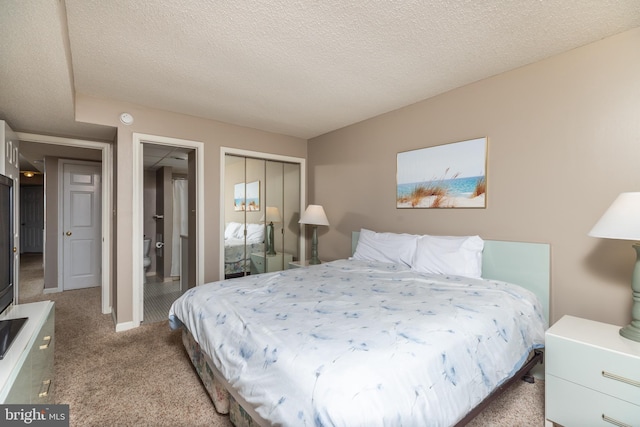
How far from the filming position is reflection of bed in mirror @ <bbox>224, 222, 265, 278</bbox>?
393 cm

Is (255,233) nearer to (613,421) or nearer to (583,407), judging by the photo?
(583,407)

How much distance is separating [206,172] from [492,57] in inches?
123

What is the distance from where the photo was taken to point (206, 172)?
11.9 ft

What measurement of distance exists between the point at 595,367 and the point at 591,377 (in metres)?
0.06

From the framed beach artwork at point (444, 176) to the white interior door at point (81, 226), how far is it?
490 cm

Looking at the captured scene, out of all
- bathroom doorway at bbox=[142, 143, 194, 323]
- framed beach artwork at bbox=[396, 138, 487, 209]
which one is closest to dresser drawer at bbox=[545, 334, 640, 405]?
framed beach artwork at bbox=[396, 138, 487, 209]

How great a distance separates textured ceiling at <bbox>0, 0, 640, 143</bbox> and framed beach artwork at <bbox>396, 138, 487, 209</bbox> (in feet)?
1.97

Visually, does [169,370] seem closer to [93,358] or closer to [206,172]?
[93,358]

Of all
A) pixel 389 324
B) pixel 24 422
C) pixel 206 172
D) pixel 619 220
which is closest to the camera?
pixel 24 422

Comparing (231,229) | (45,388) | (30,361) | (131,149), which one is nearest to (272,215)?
(231,229)

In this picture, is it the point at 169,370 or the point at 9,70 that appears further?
the point at 169,370

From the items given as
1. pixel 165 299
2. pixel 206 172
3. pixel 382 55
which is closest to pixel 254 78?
pixel 382 55

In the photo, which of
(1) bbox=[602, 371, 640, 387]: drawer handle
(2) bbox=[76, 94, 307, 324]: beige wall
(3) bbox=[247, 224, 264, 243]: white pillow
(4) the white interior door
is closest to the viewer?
(1) bbox=[602, 371, 640, 387]: drawer handle

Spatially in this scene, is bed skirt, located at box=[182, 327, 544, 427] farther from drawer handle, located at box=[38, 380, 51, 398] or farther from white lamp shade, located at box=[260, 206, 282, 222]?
white lamp shade, located at box=[260, 206, 282, 222]
